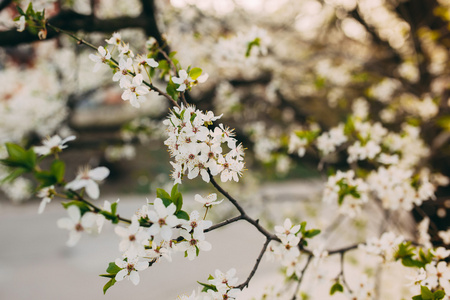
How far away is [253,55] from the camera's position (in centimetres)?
207

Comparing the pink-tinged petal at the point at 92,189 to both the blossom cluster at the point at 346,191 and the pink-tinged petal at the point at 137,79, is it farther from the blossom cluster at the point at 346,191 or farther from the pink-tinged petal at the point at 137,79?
the blossom cluster at the point at 346,191

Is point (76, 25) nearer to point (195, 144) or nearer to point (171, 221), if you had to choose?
point (195, 144)

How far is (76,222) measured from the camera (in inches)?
32.8

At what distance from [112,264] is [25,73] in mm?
6296

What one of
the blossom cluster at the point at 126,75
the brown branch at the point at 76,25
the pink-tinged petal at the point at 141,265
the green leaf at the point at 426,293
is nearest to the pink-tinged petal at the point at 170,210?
the pink-tinged petal at the point at 141,265

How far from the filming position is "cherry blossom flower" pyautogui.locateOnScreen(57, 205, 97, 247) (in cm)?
82

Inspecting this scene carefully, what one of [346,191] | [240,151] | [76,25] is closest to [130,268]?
[240,151]

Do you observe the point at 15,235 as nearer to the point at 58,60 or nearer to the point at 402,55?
the point at 58,60

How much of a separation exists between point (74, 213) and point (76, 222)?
3 cm

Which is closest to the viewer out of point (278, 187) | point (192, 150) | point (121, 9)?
point (192, 150)

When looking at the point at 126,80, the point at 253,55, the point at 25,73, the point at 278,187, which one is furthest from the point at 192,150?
the point at 278,187

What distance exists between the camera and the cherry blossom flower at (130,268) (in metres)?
1.01

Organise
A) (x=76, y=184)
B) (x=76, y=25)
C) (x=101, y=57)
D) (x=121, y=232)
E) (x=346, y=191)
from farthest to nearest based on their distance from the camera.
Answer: (x=76, y=25), (x=346, y=191), (x=101, y=57), (x=121, y=232), (x=76, y=184)

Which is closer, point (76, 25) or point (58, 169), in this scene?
point (58, 169)
